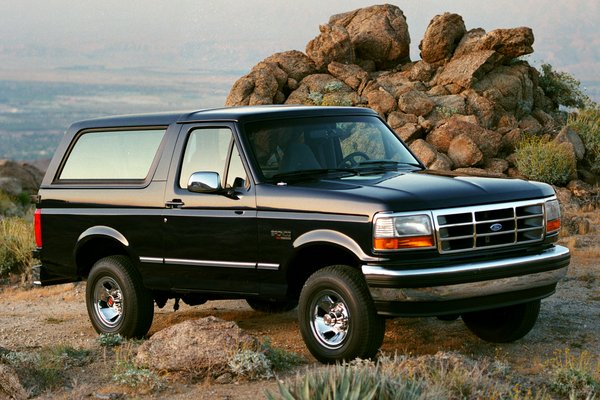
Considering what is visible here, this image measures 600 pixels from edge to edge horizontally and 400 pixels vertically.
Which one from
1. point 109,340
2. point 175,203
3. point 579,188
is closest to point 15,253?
point 109,340

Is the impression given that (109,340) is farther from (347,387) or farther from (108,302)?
(347,387)

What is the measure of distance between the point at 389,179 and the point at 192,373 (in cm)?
217

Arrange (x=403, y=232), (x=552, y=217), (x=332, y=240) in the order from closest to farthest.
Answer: (x=403, y=232), (x=332, y=240), (x=552, y=217)

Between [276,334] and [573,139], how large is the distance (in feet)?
50.9

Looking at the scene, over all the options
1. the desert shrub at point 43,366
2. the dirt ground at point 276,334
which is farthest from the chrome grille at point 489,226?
the desert shrub at point 43,366

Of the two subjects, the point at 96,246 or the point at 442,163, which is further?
the point at 442,163

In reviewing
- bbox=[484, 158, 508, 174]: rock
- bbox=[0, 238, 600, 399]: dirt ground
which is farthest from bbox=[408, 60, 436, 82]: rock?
bbox=[0, 238, 600, 399]: dirt ground

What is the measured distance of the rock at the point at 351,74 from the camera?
24.6 metres

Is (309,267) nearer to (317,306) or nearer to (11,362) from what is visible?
(317,306)

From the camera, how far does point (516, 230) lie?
25.9ft

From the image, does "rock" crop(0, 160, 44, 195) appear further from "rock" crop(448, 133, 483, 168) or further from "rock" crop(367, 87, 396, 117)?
"rock" crop(448, 133, 483, 168)

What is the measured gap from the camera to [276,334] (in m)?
9.84

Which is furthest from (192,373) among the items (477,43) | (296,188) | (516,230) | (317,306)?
(477,43)

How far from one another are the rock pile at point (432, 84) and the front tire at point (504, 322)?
41.5 feet
